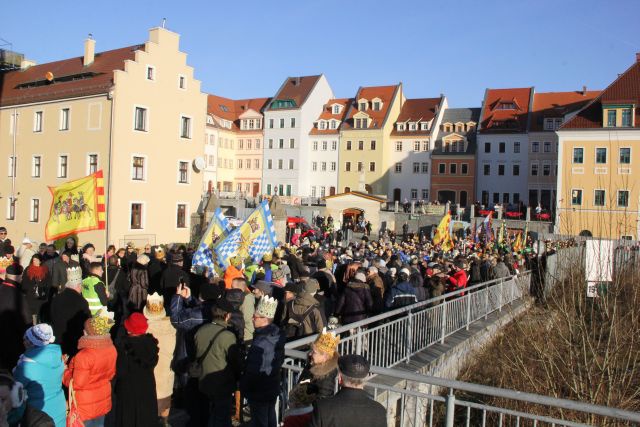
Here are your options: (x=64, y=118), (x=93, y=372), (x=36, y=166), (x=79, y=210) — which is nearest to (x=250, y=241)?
(x=79, y=210)

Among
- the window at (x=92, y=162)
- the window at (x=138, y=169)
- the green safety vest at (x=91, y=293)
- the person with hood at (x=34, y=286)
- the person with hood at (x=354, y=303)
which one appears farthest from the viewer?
the window at (x=138, y=169)

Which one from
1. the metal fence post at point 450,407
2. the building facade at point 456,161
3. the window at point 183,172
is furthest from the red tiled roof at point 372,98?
the metal fence post at point 450,407

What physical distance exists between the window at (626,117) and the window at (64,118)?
126 feet

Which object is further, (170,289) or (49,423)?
(170,289)

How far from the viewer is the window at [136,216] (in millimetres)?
34094

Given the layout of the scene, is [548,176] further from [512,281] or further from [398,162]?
[512,281]

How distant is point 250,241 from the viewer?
13.6 meters

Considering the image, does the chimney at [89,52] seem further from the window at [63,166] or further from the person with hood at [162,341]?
the person with hood at [162,341]

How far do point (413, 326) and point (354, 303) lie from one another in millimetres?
992

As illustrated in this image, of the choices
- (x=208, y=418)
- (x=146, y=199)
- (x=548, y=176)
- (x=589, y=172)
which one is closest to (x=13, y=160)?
(x=146, y=199)

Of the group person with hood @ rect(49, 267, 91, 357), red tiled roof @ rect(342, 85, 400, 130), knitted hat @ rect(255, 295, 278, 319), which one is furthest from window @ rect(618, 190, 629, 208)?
red tiled roof @ rect(342, 85, 400, 130)

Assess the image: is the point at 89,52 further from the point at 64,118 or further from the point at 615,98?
the point at 615,98

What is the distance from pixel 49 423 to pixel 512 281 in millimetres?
13024

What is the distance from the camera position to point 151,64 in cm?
3469
